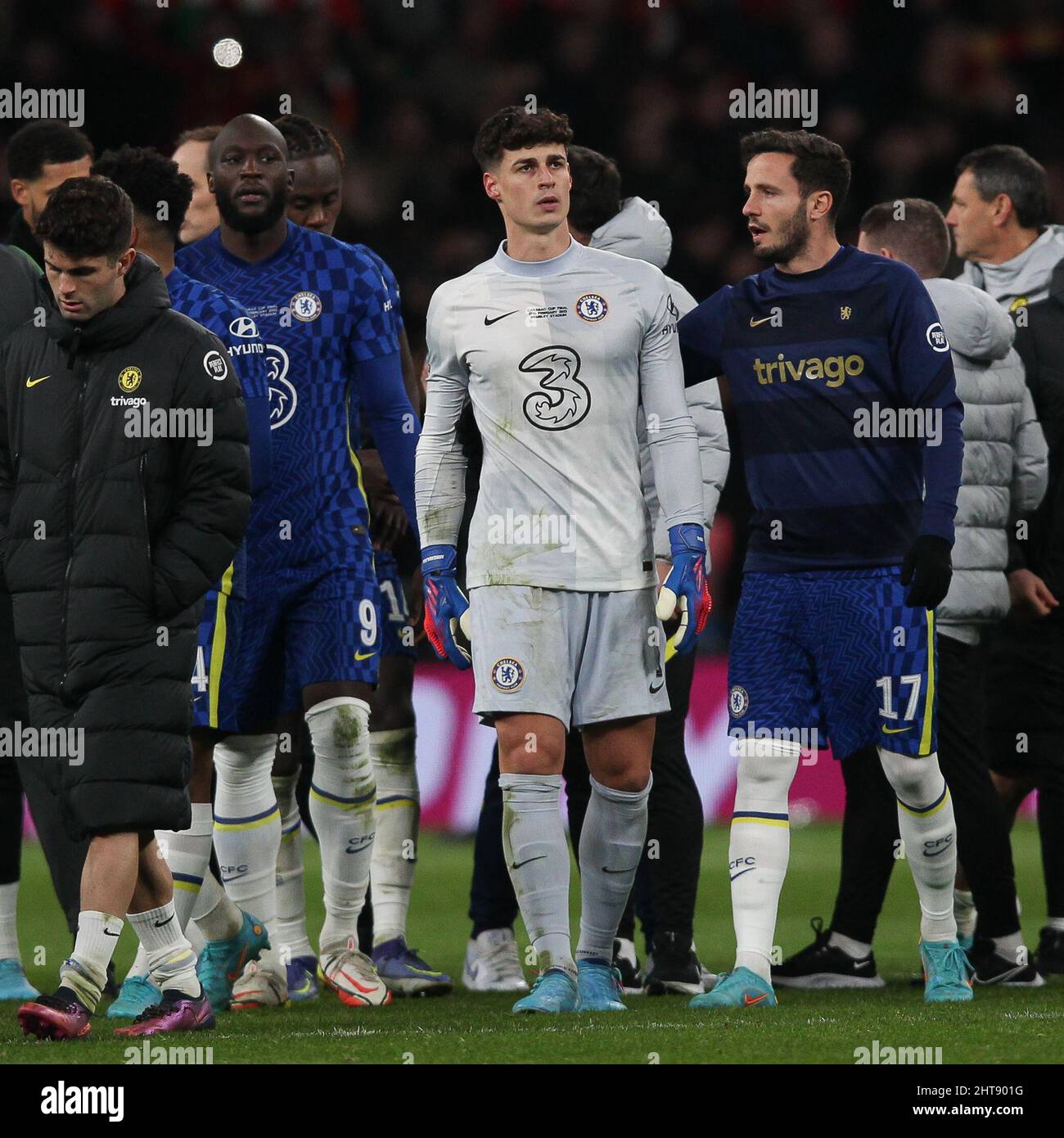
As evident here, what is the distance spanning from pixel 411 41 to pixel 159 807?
10631mm

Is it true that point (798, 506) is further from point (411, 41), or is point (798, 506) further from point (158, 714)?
point (411, 41)

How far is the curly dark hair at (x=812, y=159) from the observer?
5.44 metres

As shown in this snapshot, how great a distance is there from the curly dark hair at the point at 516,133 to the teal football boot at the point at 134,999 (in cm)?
218

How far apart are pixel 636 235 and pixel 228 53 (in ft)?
28.2

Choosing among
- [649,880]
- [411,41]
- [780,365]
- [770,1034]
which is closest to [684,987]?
[649,880]

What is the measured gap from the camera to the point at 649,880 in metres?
6.20

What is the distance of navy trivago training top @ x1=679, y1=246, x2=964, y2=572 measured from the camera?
17.4ft

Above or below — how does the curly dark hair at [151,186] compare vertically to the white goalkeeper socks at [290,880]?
above

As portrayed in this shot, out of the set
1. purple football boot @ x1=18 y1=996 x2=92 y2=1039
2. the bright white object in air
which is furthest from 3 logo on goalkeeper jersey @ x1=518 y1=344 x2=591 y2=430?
the bright white object in air

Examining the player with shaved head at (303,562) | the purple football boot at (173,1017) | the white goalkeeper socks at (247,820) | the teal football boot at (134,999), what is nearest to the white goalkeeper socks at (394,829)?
the player with shaved head at (303,562)

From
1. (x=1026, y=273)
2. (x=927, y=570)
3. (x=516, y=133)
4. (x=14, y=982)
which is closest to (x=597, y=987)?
(x=927, y=570)

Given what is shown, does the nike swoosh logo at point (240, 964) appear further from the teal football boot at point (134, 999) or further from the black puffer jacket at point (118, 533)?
the black puffer jacket at point (118, 533)

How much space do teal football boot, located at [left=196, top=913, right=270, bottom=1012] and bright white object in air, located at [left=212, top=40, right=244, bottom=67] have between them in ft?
31.2

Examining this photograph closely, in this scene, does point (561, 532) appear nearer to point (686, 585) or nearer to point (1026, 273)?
point (686, 585)
